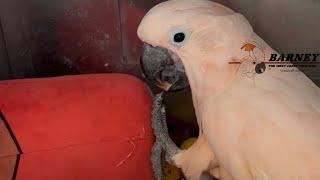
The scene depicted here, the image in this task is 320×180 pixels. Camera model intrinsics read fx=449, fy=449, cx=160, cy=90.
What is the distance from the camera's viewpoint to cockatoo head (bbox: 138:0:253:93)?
1.14 metres

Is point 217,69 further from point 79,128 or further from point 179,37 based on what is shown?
point 79,128

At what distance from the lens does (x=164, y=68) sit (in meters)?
1.27

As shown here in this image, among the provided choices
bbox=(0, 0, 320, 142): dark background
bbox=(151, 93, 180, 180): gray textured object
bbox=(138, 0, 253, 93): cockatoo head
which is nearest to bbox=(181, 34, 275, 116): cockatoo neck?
bbox=(138, 0, 253, 93): cockatoo head

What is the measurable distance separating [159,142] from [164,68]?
0.21m

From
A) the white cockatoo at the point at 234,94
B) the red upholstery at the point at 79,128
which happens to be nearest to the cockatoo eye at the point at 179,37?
the white cockatoo at the point at 234,94

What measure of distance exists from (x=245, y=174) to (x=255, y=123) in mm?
130

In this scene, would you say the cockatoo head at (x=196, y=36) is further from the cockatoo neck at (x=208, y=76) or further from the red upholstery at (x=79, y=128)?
the red upholstery at (x=79, y=128)

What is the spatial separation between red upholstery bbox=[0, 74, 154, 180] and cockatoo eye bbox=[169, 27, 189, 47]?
198mm

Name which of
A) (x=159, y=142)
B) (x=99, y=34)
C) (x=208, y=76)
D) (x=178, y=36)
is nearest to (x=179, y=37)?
(x=178, y=36)

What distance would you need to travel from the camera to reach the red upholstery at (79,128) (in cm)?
116

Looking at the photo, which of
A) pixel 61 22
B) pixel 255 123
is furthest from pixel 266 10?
pixel 61 22

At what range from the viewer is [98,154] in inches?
46.7

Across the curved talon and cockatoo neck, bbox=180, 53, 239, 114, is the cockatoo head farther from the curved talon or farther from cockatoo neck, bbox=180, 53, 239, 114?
the curved talon

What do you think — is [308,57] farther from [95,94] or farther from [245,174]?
[95,94]
